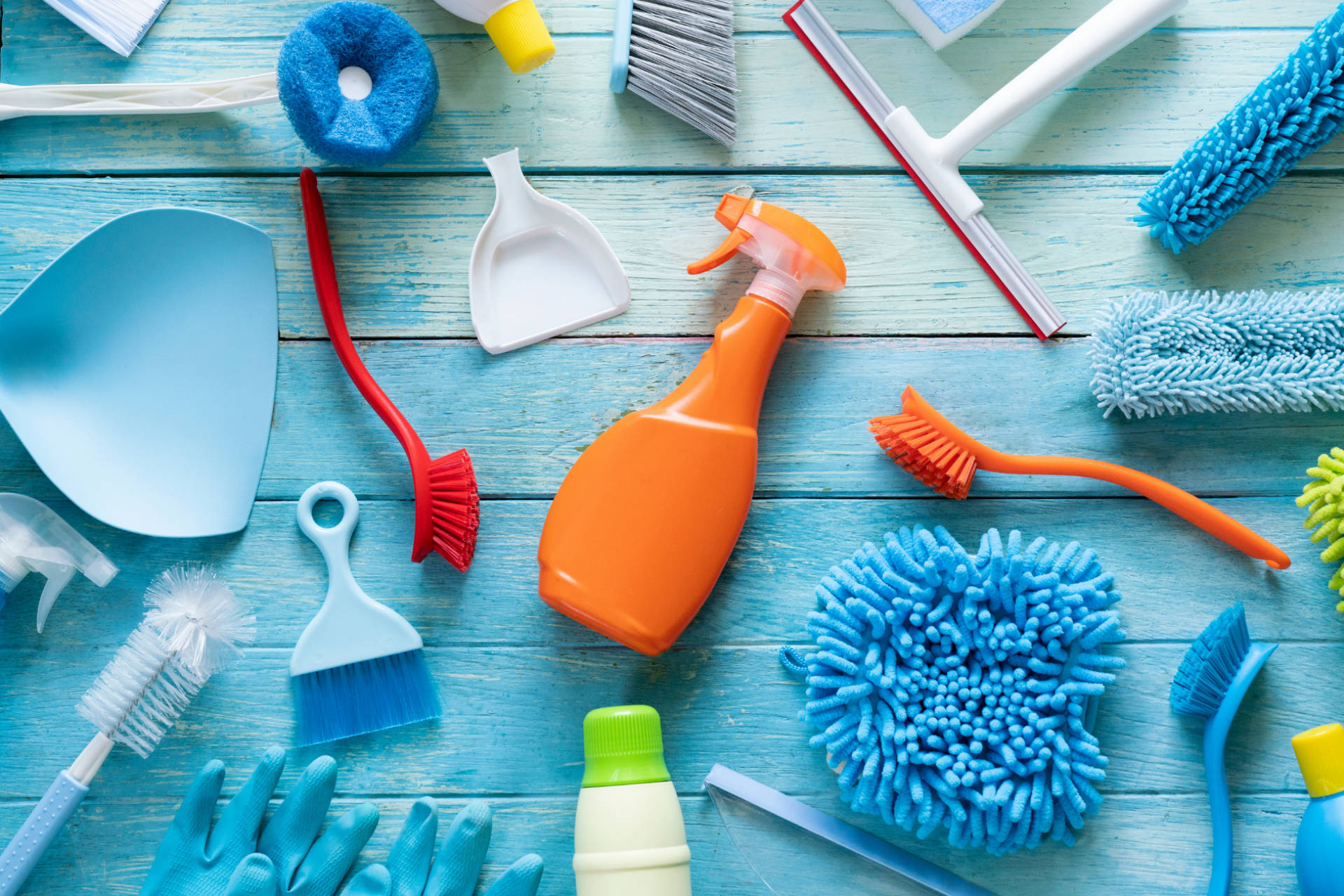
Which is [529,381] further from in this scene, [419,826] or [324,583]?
[419,826]

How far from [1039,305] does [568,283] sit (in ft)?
1.22

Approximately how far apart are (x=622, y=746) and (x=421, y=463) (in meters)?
0.25

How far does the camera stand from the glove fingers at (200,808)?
62 centimetres

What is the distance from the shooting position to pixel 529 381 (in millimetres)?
670

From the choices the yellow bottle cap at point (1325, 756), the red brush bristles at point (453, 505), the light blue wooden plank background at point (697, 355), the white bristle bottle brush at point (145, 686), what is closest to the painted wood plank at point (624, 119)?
the light blue wooden plank background at point (697, 355)

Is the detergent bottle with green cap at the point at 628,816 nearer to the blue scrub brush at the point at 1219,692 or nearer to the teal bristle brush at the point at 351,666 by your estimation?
the teal bristle brush at the point at 351,666

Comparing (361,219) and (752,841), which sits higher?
(361,219)

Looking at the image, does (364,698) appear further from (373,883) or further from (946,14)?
(946,14)

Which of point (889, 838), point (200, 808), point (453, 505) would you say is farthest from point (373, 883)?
point (889, 838)

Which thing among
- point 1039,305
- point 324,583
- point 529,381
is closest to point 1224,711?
point 1039,305

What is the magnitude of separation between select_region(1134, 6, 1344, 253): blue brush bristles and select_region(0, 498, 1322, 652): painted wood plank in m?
0.23

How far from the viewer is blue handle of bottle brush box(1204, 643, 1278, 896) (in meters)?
0.63

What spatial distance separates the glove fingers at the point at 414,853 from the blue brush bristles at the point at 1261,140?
71cm

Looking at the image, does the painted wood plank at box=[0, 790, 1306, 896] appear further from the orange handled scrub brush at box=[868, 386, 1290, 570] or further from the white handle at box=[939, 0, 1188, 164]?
the white handle at box=[939, 0, 1188, 164]
